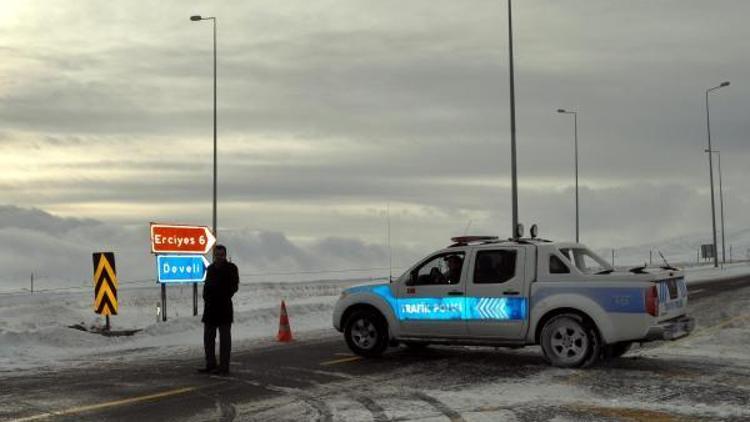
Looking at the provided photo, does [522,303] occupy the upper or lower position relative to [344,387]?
upper

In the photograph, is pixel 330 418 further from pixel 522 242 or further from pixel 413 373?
pixel 522 242

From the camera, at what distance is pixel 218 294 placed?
38.2 feet

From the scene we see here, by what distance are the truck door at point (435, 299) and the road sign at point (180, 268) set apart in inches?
370

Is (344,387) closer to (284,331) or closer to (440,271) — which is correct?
(440,271)

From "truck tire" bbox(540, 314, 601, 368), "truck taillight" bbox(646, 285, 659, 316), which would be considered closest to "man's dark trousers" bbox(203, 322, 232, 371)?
"truck tire" bbox(540, 314, 601, 368)

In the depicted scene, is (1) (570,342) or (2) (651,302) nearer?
(2) (651,302)

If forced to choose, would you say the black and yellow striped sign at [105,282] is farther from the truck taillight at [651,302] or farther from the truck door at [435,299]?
the truck taillight at [651,302]

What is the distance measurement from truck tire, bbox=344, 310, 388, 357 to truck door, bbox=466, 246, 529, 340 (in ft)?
5.10

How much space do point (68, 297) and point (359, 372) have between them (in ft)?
82.0

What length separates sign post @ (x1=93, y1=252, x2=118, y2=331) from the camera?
18.2 metres

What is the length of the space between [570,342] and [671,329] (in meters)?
A: 1.35

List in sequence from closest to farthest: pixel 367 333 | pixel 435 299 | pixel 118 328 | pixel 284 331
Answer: pixel 435 299
pixel 367 333
pixel 284 331
pixel 118 328

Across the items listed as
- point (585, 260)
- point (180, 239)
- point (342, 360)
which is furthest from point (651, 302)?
point (180, 239)

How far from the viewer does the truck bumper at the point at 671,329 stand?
10.6 meters
